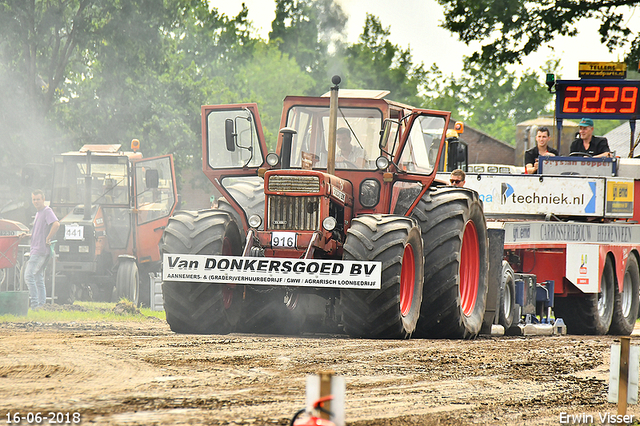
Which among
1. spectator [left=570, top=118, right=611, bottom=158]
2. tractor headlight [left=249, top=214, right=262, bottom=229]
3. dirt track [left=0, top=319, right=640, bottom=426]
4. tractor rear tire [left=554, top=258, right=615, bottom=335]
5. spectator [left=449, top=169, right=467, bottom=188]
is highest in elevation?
spectator [left=570, top=118, right=611, bottom=158]

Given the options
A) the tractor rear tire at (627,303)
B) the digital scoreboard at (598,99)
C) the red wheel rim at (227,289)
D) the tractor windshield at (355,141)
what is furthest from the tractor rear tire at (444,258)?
the digital scoreboard at (598,99)

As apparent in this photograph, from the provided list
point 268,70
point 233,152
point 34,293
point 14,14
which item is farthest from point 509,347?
point 268,70

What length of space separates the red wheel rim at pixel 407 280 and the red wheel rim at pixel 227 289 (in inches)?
69.5

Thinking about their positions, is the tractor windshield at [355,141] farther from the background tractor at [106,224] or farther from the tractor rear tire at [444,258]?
the background tractor at [106,224]

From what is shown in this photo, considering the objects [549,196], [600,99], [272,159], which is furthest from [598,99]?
[272,159]

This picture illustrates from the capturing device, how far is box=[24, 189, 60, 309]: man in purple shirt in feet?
50.4

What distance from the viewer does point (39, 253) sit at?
1545 centimetres

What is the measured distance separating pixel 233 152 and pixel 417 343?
3012mm

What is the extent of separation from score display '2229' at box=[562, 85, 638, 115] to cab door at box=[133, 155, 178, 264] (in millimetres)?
8023

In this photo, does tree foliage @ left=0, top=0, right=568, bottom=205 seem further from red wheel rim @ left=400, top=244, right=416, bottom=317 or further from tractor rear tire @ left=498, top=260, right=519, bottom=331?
red wheel rim @ left=400, top=244, right=416, bottom=317

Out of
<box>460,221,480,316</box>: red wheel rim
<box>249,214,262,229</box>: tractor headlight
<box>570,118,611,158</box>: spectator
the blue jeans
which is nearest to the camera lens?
<box>249,214,262,229</box>: tractor headlight

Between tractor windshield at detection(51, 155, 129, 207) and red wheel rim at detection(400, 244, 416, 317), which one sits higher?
tractor windshield at detection(51, 155, 129, 207)

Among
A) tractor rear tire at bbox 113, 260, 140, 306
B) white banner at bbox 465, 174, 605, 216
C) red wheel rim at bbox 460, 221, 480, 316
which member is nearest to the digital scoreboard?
white banner at bbox 465, 174, 605, 216

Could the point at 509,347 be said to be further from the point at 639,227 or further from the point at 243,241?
the point at 639,227
